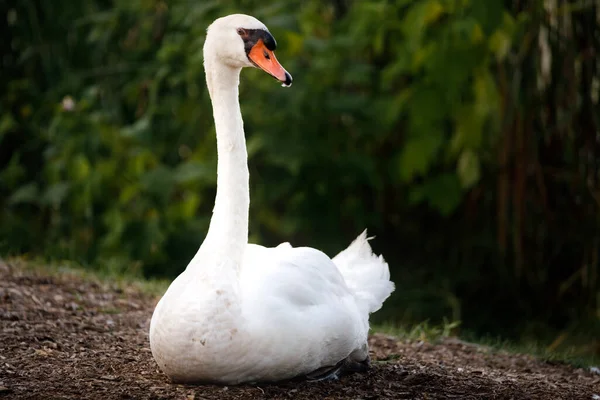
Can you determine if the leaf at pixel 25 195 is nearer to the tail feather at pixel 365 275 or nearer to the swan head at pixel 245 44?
the tail feather at pixel 365 275

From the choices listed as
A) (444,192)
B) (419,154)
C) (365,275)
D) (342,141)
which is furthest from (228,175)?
(342,141)

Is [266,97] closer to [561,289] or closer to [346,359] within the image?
[561,289]

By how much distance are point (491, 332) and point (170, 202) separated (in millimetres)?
2818

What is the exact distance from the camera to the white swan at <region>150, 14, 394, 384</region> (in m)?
3.39

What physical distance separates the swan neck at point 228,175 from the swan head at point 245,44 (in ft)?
0.26

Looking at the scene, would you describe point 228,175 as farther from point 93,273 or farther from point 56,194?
point 56,194

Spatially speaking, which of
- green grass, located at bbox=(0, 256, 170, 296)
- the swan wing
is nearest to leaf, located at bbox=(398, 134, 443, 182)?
green grass, located at bbox=(0, 256, 170, 296)

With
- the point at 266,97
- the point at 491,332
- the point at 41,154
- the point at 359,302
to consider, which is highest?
the point at 266,97

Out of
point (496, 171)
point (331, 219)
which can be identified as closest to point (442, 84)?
point (496, 171)

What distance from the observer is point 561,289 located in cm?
716

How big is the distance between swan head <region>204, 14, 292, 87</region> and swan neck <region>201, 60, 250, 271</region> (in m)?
0.08

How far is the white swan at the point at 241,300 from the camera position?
3.39 m

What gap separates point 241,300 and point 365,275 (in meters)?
1.17

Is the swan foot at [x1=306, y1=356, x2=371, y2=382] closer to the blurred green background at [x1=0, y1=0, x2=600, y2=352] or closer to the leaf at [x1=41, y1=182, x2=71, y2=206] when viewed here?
the blurred green background at [x1=0, y1=0, x2=600, y2=352]
